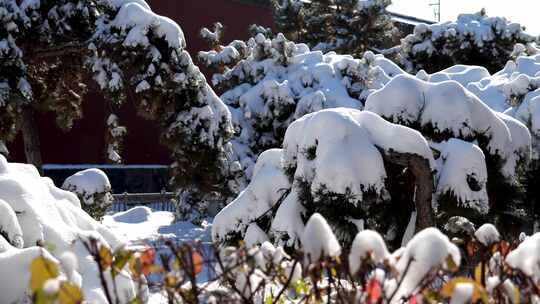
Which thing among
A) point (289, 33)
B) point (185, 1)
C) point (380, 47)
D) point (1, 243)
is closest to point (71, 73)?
point (1, 243)

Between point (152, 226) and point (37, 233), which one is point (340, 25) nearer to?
point (152, 226)

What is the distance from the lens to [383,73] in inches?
583

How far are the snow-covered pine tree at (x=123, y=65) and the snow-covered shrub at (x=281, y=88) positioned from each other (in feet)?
Result: 6.89

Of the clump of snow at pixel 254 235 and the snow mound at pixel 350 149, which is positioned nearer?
the snow mound at pixel 350 149

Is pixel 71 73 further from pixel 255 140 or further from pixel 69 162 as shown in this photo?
pixel 69 162

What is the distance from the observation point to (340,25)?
29.6m

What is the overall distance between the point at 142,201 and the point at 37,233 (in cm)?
1645

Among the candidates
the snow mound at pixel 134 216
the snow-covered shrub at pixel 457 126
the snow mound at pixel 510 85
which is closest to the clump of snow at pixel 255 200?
the snow-covered shrub at pixel 457 126

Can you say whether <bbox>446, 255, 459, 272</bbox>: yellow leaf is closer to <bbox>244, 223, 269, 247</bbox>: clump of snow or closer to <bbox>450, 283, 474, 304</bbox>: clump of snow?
<bbox>450, 283, 474, 304</bbox>: clump of snow

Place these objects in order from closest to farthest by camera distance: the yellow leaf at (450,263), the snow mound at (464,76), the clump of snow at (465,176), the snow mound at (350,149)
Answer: the yellow leaf at (450,263) < the snow mound at (350,149) < the clump of snow at (465,176) < the snow mound at (464,76)

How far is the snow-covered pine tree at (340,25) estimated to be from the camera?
94.4ft

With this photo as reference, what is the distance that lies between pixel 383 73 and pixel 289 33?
15.0m

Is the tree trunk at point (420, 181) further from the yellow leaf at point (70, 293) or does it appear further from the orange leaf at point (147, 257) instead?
the yellow leaf at point (70, 293)

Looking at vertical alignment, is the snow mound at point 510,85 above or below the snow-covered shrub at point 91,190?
above
